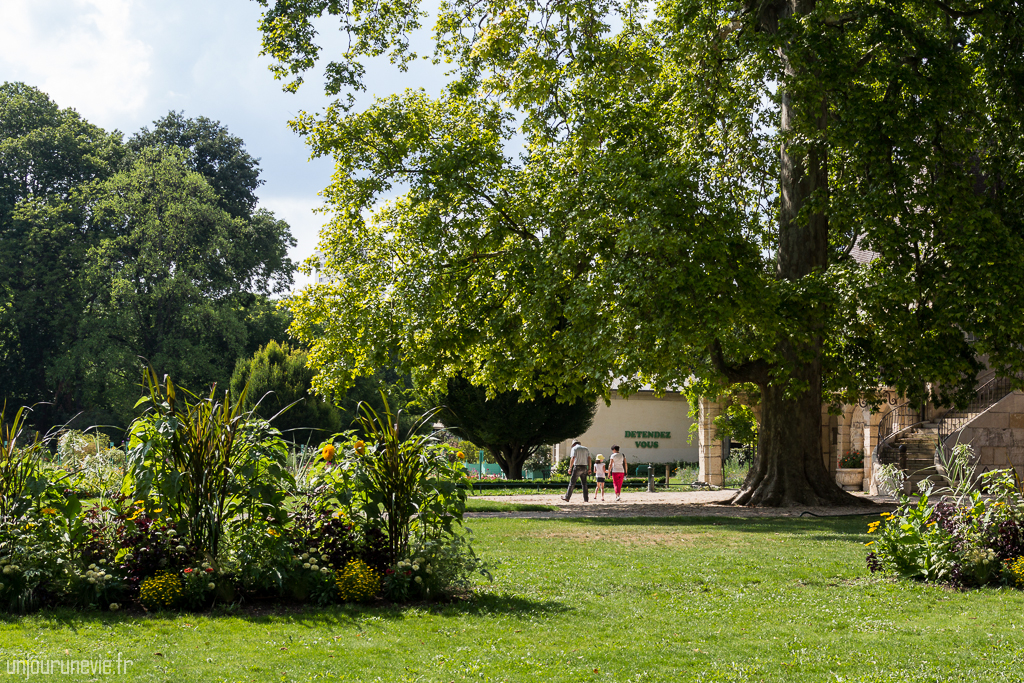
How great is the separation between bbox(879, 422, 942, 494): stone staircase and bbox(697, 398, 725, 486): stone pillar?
6.45 m

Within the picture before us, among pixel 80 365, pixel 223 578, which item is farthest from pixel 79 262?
pixel 223 578

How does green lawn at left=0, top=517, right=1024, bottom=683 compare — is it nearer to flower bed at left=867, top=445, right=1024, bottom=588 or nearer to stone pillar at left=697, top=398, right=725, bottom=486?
flower bed at left=867, top=445, right=1024, bottom=588

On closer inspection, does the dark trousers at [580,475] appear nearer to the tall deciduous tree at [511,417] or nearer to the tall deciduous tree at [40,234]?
the tall deciduous tree at [511,417]

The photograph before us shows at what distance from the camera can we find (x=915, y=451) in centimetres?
2425

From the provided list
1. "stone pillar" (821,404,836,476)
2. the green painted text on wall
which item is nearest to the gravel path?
"stone pillar" (821,404,836,476)

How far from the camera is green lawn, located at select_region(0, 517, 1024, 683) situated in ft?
17.6

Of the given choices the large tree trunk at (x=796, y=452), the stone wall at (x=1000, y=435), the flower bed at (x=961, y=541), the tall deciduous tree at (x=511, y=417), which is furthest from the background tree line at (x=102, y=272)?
the flower bed at (x=961, y=541)

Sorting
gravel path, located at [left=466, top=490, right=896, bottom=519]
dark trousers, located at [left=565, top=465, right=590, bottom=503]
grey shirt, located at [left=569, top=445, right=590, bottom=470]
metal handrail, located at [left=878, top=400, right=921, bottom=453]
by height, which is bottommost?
gravel path, located at [left=466, top=490, right=896, bottom=519]

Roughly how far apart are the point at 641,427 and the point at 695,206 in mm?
29562

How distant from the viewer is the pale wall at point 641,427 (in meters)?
44.5

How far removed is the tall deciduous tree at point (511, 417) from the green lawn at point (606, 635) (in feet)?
78.4

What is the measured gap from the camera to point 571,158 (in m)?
20.5

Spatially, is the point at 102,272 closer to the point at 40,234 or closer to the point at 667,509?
the point at 40,234

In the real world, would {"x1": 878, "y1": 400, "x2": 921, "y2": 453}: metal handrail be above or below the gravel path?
above
